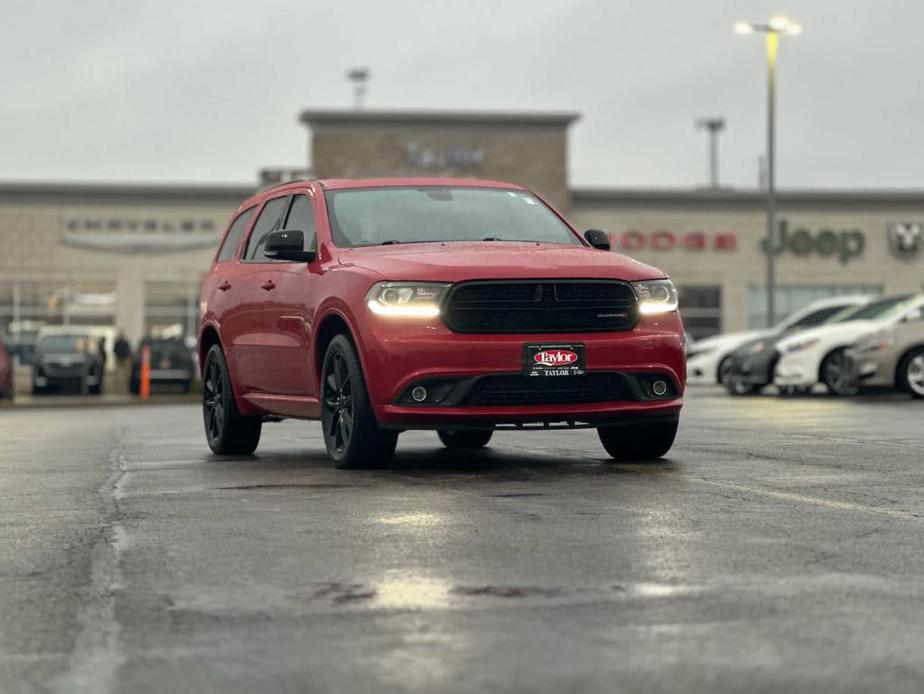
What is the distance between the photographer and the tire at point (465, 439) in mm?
13219

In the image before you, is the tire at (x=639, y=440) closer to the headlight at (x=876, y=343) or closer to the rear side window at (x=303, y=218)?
the rear side window at (x=303, y=218)

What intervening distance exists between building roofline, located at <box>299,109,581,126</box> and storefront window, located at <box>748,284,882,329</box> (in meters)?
9.29

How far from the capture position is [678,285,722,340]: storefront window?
6562 centimetres

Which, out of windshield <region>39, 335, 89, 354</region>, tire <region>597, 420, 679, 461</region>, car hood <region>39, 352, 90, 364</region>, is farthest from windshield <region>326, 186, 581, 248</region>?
windshield <region>39, 335, 89, 354</region>

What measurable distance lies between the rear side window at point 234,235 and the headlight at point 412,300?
3.31 metres

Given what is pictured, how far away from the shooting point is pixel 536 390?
10.2 m

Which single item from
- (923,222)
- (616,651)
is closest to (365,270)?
(616,651)

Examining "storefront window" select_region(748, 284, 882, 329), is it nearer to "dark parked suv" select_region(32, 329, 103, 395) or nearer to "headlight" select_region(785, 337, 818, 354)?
"dark parked suv" select_region(32, 329, 103, 395)

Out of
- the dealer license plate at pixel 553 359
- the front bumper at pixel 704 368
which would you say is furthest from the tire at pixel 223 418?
the front bumper at pixel 704 368

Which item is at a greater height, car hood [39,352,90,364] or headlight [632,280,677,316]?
headlight [632,280,677,316]

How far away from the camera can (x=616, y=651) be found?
4.86 meters

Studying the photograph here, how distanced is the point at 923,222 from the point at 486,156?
16544 millimetres

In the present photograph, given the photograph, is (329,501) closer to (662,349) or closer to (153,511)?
(153,511)

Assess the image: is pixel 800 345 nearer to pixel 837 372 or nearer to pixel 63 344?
pixel 837 372
